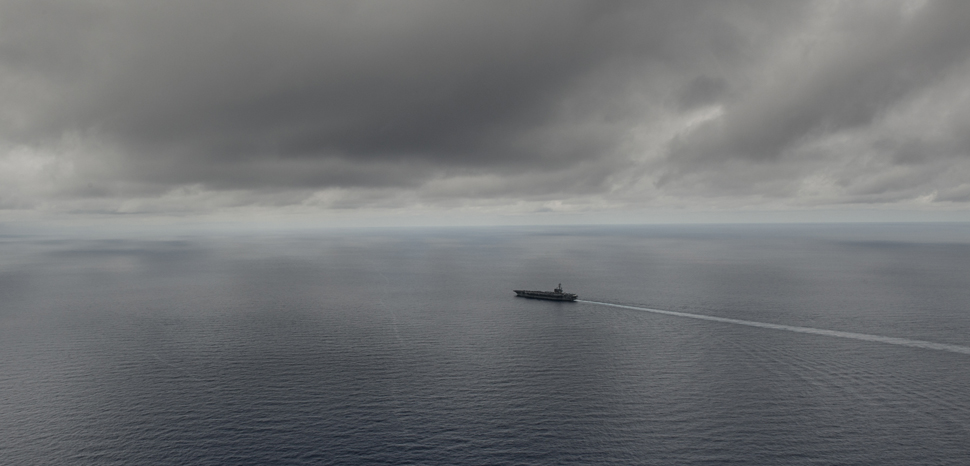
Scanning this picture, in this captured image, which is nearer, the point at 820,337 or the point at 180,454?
the point at 180,454

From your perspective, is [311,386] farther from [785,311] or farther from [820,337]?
[785,311]

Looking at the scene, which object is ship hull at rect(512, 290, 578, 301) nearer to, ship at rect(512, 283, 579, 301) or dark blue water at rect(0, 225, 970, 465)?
ship at rect(512, 283, 579, 301)

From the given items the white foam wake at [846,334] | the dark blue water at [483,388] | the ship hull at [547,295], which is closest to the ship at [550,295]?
the ship hull at [547,295]

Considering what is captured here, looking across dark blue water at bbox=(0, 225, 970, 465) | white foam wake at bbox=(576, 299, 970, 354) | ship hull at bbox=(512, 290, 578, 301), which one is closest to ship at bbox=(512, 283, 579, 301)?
ship hull at bbox=(512, 290, 578, 301)

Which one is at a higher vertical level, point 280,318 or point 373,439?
point 280,318

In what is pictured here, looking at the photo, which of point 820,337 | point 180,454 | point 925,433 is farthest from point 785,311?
point 180,454

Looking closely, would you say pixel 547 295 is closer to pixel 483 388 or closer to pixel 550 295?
pixel 550 295

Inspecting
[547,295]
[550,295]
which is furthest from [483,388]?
[547,295]

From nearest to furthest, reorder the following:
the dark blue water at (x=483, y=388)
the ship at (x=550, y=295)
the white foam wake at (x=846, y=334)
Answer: the dark blue water at (x=483, y=388), the white foam wake at (x=846, y=334), the ship at (x=550, y=295)

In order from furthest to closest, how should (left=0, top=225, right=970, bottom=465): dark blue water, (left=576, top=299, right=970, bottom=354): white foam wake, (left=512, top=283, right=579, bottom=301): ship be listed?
(left=512, top=283, right=579, bottom=301): ship < (left=576, top=299, right=970, bottom=354): white foam wake < (left=0, top=225, right=970, bottom=465): dark blue water

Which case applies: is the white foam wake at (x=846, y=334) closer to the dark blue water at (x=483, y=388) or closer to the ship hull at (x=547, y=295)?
the dark blue water at (x=483, y=388)

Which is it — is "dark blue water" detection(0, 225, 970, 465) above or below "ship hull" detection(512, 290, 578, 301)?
below
